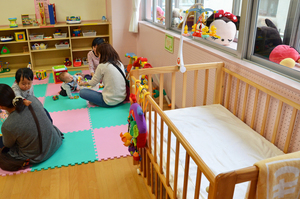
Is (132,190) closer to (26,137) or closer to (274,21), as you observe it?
(26,137)

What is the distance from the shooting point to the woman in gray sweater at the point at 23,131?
69.4 inches

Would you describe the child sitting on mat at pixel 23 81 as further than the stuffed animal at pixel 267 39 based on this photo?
Yes

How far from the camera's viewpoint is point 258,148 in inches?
57.9

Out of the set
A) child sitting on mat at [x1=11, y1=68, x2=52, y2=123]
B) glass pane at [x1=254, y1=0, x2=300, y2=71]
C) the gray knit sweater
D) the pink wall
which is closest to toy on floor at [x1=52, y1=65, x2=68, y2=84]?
the pink wall

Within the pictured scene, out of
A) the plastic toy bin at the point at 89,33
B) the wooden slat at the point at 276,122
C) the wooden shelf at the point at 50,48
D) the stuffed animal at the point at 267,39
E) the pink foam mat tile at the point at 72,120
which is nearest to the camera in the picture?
the wooden slat at the point at 276,122

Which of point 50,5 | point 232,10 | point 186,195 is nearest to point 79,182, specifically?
point 186,195

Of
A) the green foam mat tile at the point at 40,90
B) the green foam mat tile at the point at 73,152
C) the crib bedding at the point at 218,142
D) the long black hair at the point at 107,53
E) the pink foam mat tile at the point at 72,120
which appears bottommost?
the green foam mat tile at the point at 73,152

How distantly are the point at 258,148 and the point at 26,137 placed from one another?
164 cm

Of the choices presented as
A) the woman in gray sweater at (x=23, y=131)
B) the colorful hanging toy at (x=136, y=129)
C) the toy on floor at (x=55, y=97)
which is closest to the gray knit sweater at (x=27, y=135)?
the woman in gray sweater at (x=23, y=131)

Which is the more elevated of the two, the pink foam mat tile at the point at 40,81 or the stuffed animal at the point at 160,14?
the stuffed animal at the point at 160,14

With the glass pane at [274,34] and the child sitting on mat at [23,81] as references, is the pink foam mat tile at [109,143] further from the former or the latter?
the glass pane at [274,34]

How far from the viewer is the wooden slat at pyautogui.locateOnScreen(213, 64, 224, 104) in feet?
6.26

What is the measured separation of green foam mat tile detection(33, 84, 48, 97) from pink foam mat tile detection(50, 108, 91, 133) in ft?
2.20

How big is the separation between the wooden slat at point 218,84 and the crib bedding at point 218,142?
89mm
